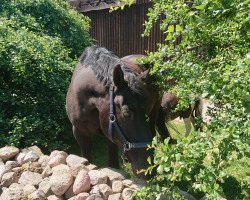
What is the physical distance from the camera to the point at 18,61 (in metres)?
5.09

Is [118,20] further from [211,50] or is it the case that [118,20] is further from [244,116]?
[244,116]

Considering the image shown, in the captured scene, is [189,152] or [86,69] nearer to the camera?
[189,152]

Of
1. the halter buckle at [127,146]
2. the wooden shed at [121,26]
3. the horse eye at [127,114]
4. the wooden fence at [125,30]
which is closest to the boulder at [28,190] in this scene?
the halter buckle at [127,146]

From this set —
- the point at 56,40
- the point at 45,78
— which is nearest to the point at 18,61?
the point at 45,78

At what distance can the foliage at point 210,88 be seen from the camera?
4.94ft

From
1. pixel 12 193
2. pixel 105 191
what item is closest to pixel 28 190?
pixel 12 193

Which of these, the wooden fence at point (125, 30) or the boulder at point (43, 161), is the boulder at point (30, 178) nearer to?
the boulder at point (43, 161)

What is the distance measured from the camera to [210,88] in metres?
1.65

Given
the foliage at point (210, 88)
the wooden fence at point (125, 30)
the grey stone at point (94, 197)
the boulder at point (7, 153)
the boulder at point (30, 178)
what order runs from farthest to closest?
1. the wooden fence at point (125, 30)
2. the boulder at point (7, 153)
3. the boulder at point (30, 178)
4. the grey stone at point (94, 197)
5. the foliage at point (210, 88)

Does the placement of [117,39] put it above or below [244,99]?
above

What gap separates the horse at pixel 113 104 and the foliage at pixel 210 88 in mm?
488

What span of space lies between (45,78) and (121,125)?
2.33 metres

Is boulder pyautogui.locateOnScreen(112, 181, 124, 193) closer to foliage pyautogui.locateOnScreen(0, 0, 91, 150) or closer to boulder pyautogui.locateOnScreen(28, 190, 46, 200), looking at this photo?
boulder pyautogui.locateOnScreen(28, 190, 46, 200)

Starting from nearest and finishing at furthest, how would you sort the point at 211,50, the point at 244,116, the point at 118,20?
the point at 244,116 < the point at 211,50 < the point at 118,20
